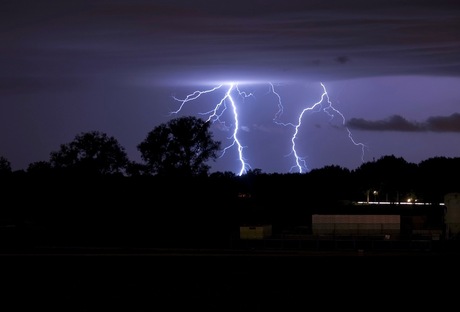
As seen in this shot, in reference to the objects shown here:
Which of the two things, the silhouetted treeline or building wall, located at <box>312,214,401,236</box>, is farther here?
building wall, located at <box>312,214,401,236</box>

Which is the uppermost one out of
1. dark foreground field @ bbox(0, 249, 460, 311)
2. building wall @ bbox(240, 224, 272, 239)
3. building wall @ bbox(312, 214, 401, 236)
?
building wall @ bbox(312, 214, 401, 236)

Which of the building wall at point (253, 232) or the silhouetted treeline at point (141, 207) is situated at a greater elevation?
the silhouetted treeline at point (141, 207)

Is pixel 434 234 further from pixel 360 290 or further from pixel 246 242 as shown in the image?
pixel 360 290

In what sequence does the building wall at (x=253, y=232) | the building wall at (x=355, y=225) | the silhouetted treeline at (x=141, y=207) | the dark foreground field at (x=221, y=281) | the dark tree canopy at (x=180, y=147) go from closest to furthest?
the dark foreground field at (x=221, y=281) < the building wall at (x=253, y=232) < the silhouetted treeline at (x=141, y=207) < the building wall at (x=355, y=225) < the dark tree canopy at (x=180, y=147)

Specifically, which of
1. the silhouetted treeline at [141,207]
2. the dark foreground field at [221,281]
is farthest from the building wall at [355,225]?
the dark foreground field at [221,281]

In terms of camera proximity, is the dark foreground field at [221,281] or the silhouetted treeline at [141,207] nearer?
the dark foreground field at [221,281]

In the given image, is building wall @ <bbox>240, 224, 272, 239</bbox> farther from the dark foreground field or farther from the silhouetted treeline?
the dark foreground field

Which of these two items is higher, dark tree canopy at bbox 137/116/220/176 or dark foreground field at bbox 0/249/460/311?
dark tree canopy at bbox 137/116/220/176

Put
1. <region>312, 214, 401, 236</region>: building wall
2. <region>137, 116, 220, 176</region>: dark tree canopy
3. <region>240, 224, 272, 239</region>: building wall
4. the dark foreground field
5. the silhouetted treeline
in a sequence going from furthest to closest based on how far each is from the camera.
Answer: <region>137, 116, 220, 176</region>: dark tree canopy, <region>312, 214, 401, 236</region>: building wall, the silhouetted treeline, <region>240, 224, 272, 239</region>: building wall, the dark foreground field

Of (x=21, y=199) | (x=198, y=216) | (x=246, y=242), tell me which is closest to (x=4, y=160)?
(x=21, y=199)

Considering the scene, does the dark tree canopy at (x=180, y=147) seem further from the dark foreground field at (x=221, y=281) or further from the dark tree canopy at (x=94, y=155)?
the dark foreground field at (x=221, y=281)

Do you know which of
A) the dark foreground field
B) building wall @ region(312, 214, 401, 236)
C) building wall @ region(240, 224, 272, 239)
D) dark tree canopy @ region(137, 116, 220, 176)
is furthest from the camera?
dark tree canopy @ region(137, 116, 220, 176)

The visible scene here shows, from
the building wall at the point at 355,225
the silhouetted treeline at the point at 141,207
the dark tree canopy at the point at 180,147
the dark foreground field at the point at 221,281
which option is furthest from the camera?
the dark tree canopy at the point at 180,147

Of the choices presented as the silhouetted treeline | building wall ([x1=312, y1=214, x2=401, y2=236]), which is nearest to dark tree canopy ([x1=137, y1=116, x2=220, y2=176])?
the silhouetted treeline
